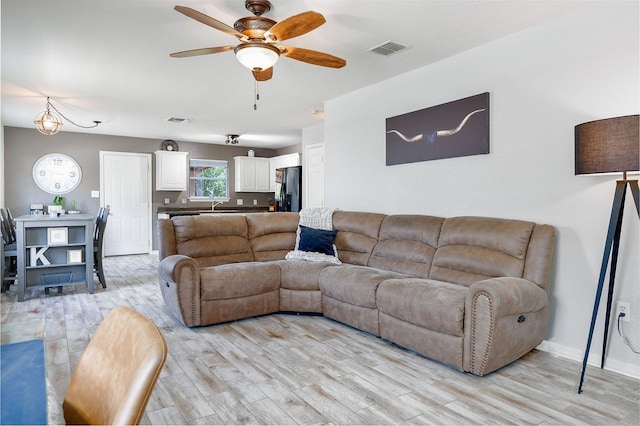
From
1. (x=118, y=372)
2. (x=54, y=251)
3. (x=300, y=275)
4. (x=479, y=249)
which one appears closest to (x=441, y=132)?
(x=479, y=249)

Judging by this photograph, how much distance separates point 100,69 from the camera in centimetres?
402

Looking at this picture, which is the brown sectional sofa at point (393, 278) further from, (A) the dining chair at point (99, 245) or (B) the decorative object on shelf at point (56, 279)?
(B) the decorative object on shelf at point (56, 279)

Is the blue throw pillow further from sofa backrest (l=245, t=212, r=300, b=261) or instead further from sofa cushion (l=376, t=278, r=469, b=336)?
sofa cushion (l=376, t=278, r=469, b=336)

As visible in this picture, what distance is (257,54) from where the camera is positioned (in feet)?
8.73

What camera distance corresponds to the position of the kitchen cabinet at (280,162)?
27.8ft

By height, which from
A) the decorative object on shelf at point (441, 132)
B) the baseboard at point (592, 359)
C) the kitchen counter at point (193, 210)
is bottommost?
the baseboard at point (592, 359)

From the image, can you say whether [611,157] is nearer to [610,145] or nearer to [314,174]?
[610,145]

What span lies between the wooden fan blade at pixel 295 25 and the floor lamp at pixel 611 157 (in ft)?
5.77

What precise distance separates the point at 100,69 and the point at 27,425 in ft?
13.6

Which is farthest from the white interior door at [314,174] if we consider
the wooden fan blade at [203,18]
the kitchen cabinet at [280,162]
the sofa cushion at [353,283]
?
the wooden fan blade at [203,18]

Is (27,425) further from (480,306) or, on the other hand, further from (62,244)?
(62,244)

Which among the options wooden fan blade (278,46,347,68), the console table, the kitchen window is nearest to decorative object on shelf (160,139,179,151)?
the kitchen window

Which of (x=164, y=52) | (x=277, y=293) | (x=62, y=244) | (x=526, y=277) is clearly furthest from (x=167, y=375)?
(x=62, y=244)

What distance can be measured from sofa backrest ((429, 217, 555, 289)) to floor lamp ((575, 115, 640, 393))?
42 centimetres
